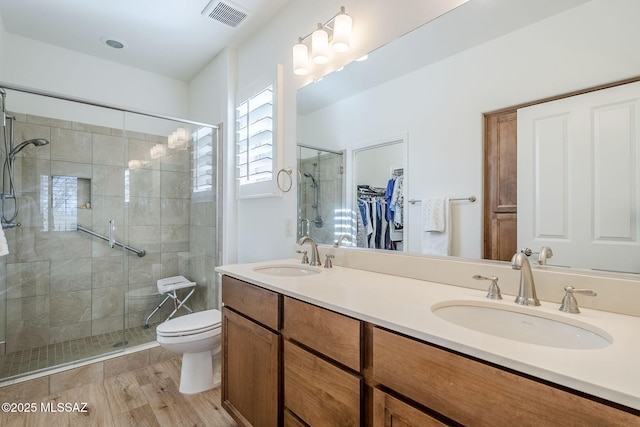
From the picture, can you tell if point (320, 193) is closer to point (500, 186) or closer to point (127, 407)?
point (500, 186)

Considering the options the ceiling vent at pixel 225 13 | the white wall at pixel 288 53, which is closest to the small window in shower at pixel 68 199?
the white wall at pixel 288 53

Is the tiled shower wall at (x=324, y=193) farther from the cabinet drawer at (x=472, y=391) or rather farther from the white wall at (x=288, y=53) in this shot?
the cabinet drawer at (x=472, y=391)

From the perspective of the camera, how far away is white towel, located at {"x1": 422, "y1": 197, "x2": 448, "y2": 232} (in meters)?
1.35

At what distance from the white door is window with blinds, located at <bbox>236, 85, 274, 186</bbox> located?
1575 millimetres

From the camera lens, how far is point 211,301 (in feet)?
9.25

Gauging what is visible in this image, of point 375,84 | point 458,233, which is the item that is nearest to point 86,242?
point 375,84

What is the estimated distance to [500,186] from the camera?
3.89ft

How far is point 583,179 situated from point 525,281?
0.37 m

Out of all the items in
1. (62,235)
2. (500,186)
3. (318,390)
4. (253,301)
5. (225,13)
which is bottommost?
(318,390)

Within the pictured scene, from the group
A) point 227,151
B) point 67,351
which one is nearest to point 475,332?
point 227,151

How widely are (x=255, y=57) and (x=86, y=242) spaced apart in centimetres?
211

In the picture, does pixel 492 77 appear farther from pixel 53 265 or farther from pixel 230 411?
pixel 53 265

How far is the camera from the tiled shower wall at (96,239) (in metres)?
2.42

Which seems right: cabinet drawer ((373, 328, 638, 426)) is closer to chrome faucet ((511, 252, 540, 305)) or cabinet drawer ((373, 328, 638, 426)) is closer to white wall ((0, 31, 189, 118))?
chrome faucet ((511, 252, 540, 305))
